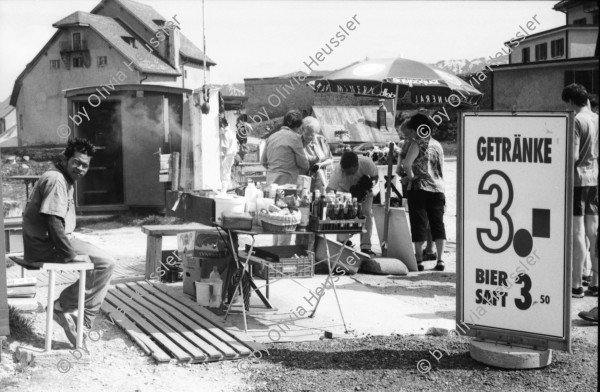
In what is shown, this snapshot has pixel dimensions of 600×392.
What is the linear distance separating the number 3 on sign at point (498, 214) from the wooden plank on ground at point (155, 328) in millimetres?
2442

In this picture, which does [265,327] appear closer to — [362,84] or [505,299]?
[505,299]

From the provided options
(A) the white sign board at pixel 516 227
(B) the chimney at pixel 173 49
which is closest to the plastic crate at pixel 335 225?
(A) the white sign board at pixel 516 227

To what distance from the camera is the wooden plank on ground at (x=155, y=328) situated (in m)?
6.42

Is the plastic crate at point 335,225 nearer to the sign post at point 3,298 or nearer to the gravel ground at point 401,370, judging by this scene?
the gravel ground at point 401,370

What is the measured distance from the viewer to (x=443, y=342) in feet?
22.4

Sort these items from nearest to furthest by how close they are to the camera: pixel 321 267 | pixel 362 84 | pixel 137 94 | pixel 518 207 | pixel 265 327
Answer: pixel 518 207 < pixel 265 327 < pixel 321 267 < pixel 362 84 < pixel 137 94

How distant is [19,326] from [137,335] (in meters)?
0.96

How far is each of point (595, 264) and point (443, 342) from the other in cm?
271

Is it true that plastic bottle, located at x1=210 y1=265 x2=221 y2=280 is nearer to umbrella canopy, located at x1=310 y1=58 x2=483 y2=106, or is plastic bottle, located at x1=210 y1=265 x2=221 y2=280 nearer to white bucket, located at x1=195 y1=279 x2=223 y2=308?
white bucket, located at x1=195 y1=279 x2=223 y2=308

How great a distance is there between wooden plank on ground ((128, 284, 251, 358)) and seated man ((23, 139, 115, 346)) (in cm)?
99

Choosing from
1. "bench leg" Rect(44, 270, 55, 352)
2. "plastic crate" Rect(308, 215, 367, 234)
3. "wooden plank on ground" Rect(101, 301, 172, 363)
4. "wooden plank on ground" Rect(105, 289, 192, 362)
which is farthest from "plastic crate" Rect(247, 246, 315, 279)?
"bench leg" Rect(44, 270, 55, 352)

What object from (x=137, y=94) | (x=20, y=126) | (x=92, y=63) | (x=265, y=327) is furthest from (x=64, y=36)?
(x=265, y=327)

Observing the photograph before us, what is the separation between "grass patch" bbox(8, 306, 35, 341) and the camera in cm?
654

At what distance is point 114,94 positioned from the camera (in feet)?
56.2
